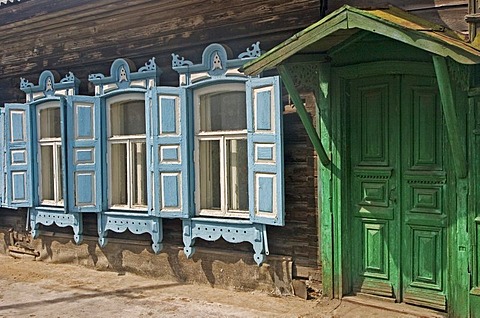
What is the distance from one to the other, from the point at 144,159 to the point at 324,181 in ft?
8.04

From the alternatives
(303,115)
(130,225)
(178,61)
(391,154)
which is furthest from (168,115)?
(391,154)

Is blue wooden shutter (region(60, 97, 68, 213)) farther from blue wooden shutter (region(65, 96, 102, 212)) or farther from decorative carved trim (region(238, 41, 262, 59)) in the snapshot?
decorative carved trim (region(238, 41, 262, 59))

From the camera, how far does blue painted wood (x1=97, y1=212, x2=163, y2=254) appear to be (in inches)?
258

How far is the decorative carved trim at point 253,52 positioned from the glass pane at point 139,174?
182cm

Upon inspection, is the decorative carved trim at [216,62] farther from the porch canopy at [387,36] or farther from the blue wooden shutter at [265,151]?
the porch canopy at [387,36]

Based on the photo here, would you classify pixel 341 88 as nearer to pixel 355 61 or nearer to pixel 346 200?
pixel 355 61

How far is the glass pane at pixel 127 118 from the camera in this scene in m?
6.91

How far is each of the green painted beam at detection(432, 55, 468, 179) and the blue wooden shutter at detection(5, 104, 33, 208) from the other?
18.0 ft

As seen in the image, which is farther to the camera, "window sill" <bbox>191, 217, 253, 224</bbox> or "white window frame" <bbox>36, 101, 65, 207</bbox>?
"white window frame" <bbox>36, 101, 65, 207</bbox>

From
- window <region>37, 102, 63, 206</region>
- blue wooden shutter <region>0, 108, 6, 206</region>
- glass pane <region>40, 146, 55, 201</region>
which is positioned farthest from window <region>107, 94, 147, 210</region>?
blue wooden shutter <region>0, 108, 6, 206</region>

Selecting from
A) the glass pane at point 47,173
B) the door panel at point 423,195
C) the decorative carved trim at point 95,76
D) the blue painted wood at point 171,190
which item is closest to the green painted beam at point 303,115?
the door panel at point 423,195

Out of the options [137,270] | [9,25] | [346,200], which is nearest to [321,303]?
[346,200]

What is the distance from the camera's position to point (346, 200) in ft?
17.7

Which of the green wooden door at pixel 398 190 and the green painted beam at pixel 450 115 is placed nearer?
the green painted beam at pixel 450 115
